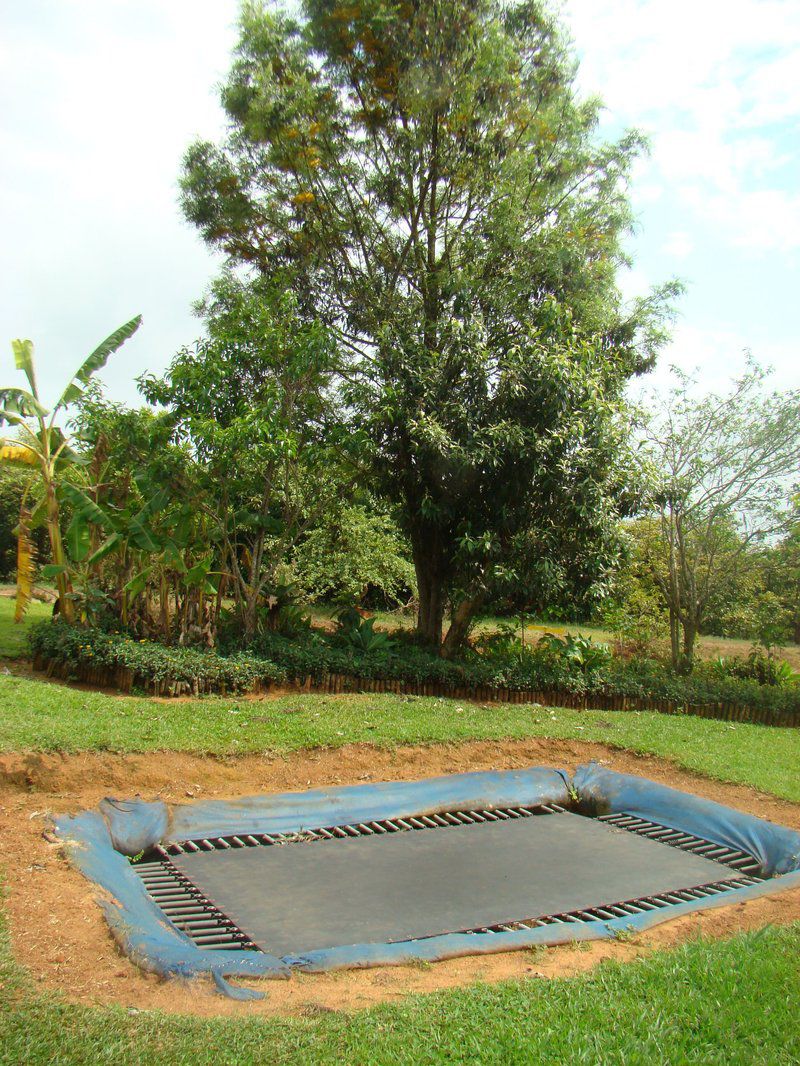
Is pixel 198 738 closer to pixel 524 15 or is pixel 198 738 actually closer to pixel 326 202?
pixel 326 202

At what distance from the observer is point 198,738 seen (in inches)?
293

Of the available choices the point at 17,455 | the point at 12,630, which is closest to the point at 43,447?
the point at 17,455

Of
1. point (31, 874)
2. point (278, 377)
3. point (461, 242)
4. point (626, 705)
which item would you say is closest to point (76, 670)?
point (278, 377)

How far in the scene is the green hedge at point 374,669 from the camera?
9.73 meters

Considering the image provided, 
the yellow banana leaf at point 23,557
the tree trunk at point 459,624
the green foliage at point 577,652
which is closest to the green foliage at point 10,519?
the yellow banana leaf at point 23,557

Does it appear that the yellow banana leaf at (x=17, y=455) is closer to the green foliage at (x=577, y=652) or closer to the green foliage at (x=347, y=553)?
the green foliage at (x=347, y=553)

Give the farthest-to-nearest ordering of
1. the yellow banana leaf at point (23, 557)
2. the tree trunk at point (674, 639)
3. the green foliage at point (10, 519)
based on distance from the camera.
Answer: the green foliage at point (10, 519), the tree trunk at point (674, 639), the yellow banana leaf at point (23, 557)

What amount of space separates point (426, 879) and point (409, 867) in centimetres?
22

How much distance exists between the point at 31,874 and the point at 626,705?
836 centimetres

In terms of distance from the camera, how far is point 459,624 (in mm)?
12117

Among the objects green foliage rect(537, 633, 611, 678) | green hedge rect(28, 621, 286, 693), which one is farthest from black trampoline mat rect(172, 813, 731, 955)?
green foliage rect(537, 633, 611, 678)

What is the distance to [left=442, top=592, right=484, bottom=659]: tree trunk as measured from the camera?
11.9 m

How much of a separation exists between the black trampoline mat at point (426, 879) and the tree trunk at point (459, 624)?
204 inches

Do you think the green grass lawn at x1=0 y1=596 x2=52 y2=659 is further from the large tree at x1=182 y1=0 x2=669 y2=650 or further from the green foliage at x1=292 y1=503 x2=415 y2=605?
the large tree at x1=182 y1=0 x2=669 y2=650
